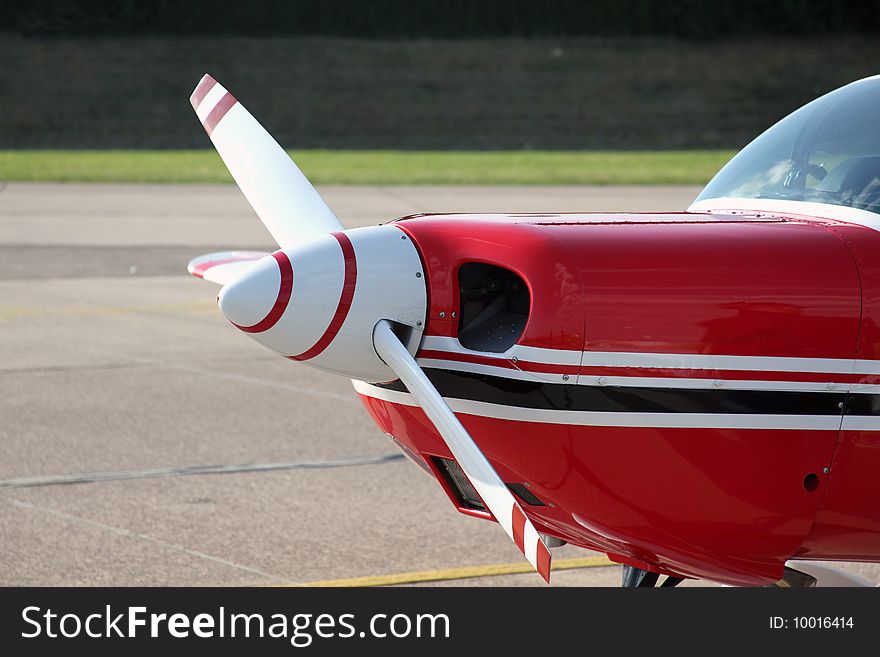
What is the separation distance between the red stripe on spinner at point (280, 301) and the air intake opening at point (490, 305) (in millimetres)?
395

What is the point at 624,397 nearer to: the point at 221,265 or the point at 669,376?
the point at 669,376

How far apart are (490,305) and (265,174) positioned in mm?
954

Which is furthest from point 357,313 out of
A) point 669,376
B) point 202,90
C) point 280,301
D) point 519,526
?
point 202,90

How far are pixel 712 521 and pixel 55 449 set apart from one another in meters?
4.19

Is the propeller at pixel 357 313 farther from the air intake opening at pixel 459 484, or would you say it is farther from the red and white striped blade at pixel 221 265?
the red and white striped blade at pixel 221 265

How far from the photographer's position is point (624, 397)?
8.75 feet

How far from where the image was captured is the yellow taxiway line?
14.5 ft

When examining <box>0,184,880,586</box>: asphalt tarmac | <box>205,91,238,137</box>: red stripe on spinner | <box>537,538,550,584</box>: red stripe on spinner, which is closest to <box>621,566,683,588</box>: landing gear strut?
<box>0,184,880,586</box>: asphalt tarmac

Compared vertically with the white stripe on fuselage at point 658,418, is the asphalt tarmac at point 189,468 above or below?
above

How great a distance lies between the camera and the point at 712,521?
276 cm

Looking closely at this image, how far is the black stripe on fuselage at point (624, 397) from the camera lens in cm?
265

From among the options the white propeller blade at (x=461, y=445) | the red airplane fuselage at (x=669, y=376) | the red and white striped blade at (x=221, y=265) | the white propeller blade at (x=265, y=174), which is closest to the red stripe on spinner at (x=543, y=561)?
the white propeller blade at (x=461, y=445)

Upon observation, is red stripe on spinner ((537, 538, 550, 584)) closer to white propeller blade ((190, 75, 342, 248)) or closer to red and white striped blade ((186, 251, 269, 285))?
white propeller blade ((190, 75, 342, 248))
